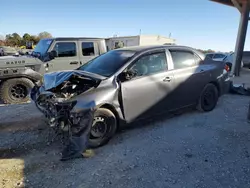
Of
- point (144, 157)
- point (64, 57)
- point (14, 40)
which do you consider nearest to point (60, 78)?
point (144, 157)

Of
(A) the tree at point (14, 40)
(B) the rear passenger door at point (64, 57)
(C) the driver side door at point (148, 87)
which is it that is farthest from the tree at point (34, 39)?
(C) the driver side door at point (148, 87)

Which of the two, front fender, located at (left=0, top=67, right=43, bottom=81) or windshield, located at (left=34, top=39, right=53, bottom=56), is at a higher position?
windshield, located at (left=34, top=39, right=53, bottom=56)

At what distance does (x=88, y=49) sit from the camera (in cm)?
770

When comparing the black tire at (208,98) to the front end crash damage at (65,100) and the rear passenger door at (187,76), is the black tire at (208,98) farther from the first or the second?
the front end crash damage at (65,100)

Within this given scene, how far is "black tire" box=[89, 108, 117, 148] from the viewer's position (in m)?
3.84

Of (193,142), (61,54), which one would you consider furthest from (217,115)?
(61,54)

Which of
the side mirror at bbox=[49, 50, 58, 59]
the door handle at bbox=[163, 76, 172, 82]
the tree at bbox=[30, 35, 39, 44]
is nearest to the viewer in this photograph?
the door handle at bbox=[163, 76, 172, 82]

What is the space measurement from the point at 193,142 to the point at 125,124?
3.96 ft

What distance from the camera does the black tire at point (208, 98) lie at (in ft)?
18.2

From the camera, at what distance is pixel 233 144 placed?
4031mm

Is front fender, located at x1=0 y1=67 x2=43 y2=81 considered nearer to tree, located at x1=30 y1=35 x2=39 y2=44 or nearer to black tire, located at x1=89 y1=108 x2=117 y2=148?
black tire, located at x1=89 y1=108 x2=117 y2=148

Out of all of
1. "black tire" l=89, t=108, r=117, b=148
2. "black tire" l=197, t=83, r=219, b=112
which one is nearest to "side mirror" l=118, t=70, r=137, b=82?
"black tire" l=89, t=108, r=117, b=148

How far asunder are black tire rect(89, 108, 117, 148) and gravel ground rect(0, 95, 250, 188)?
128 mm

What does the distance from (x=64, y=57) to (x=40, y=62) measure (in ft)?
2.45
